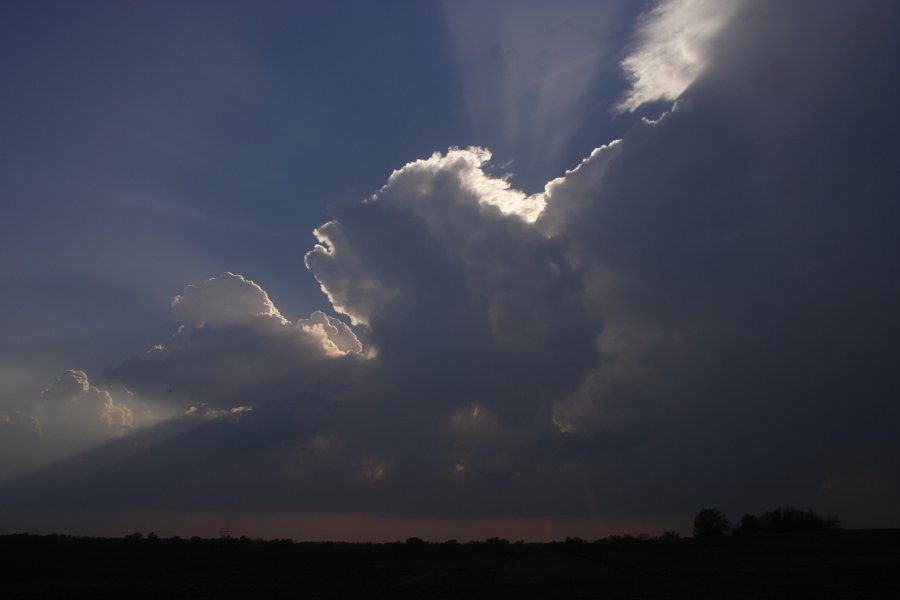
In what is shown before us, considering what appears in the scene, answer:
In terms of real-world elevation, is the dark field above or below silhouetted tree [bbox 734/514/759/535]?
below

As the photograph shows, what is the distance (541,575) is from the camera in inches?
1825

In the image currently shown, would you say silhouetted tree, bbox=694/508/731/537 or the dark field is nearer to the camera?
the dark field

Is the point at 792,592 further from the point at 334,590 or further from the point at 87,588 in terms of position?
the point at 87,588

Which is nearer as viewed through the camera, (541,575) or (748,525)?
(541,575)

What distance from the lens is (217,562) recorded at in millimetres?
67625

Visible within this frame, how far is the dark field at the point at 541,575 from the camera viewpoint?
37.4 meters

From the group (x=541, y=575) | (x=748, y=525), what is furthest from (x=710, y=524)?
(x=541, y=575)

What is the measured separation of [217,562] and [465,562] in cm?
2521

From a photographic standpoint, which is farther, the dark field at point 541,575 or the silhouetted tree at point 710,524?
→ the silhouetted tree at point 710,524

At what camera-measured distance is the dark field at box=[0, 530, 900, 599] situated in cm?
3744

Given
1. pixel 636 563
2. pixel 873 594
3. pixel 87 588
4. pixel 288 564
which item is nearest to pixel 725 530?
pixel 636 563

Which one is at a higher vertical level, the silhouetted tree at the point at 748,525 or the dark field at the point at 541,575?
the silhouetted tree at the point at 748,525

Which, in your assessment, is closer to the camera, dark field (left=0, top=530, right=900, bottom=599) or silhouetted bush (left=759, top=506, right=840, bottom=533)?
dark field (left=0, top=530, right=900, bottom=599)

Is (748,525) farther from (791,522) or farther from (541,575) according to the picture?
(541,575)
